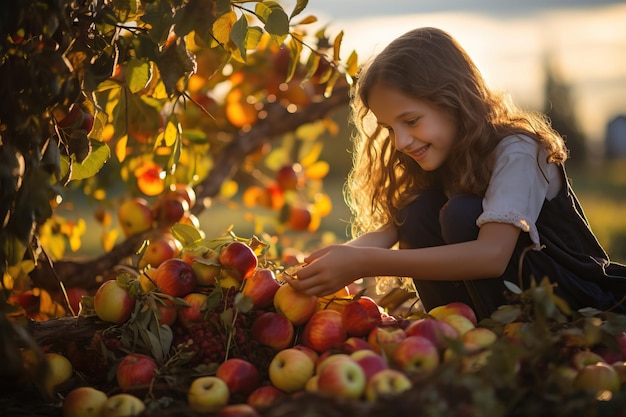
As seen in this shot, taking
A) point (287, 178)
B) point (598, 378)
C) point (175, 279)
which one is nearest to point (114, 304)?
point (175, 279)

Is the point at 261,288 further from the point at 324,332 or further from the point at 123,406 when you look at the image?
the point at 123,406

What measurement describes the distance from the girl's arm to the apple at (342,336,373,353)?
0.18 meters

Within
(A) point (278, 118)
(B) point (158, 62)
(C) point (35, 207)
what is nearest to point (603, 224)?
(A) point (278, 118)

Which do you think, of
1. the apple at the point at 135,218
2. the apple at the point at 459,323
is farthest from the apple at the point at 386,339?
the apple at the point at 135,218

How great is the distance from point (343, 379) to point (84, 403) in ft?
1.56

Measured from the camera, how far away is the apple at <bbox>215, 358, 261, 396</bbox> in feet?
4.41

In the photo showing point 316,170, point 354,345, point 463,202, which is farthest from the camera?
point 316,170

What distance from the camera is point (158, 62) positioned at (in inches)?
59.7

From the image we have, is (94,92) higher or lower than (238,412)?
higher

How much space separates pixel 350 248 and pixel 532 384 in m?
0.54

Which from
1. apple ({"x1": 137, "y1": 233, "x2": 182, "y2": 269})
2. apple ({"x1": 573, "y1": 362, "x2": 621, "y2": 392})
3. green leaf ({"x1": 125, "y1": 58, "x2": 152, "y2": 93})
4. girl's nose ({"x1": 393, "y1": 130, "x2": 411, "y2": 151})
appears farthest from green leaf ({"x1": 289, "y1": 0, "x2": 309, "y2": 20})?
apple ({"x1": 573, "y1": 362, "x2": 621, "y2": 392})

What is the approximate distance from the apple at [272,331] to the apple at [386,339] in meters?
0.17

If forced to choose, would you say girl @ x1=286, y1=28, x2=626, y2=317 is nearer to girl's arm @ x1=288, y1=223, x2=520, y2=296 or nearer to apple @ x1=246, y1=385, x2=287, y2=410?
girl's arm @ x1=288, y1=223, x2=520, y2=296

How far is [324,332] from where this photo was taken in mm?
1493
